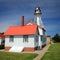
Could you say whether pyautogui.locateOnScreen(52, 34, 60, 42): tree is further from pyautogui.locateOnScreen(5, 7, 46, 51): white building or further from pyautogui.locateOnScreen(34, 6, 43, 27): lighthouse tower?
pyautogui.locateOnScreen(5, 7, 46, 51): white building

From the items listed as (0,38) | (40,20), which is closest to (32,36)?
(0,38)

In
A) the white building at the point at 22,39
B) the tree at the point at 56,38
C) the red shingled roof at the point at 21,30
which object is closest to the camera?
the white building at the point at 22,39

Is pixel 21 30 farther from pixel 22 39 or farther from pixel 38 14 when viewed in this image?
pixel 38 14

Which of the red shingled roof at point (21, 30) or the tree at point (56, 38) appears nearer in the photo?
the red shingled roof at point (21, 30)

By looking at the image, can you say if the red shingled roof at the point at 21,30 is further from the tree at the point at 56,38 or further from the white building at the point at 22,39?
the tree at the point at 56,38

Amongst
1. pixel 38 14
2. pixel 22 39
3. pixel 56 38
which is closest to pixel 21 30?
pixel 22 39

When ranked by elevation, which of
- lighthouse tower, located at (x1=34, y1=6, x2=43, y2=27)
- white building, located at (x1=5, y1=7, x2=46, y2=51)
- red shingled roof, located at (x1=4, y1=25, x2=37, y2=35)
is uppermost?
lighthouse tower, located at (x1=34, y1=6, x2=43, y2=27)

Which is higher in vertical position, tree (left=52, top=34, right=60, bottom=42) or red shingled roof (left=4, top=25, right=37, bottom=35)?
red shingled roof (left=4, top=25, right=37, bottom=35)

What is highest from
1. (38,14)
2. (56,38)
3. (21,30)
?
(38,14)

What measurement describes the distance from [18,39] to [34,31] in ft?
12.1

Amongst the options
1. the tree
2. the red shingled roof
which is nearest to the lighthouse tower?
the red shingled roof

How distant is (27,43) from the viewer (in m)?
32.8

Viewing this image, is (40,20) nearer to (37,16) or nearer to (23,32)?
(37,16)

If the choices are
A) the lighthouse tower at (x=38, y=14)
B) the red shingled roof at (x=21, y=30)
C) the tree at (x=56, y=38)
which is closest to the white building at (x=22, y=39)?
the red shingled roof at (x=21, y=30)
